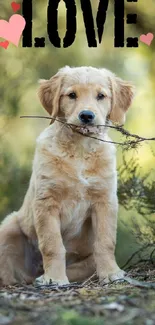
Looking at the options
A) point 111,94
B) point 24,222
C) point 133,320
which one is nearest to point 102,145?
point 111,94

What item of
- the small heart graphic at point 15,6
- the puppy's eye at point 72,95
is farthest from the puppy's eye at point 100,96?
the small heart graphic at point 15,6

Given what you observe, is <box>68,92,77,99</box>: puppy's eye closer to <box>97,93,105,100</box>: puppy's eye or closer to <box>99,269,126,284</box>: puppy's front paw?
<box>97,93,105,100</box>: puppy's eye

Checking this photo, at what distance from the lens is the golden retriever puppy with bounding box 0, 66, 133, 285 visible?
4984 millimetres

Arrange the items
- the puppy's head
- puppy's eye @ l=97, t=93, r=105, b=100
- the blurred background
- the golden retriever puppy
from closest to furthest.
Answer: the puppy's head
the golden retriever puppy
puppy's eye @ l=97, t=93, r=105, b=100
the blurred background

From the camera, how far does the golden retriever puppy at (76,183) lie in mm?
4984

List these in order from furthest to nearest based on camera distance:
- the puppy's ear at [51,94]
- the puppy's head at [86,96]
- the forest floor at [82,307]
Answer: the puppy's ear at [51,94] → the puppy's head at [86,96] → the forest floor at [82,307]

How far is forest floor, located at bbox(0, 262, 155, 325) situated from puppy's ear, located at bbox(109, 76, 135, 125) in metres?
1.79

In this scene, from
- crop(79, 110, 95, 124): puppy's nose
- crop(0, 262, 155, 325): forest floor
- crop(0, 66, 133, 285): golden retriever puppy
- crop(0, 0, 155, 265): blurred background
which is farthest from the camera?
crop(0, 0, 155, 265): blurred background

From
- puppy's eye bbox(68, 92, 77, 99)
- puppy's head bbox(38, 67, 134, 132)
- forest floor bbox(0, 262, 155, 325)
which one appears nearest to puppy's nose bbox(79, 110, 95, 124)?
puppy's head bbox(38, 67, 134, 132)

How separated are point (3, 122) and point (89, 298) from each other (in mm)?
5475

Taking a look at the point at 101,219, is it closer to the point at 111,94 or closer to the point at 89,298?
the point at 111,94

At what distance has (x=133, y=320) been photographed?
286 cm

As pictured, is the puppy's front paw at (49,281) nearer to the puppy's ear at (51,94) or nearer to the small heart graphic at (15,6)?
the puppy's ear at (51,94)

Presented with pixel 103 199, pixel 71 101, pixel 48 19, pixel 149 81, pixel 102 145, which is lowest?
pixel 103 199
